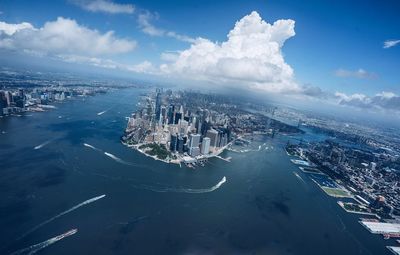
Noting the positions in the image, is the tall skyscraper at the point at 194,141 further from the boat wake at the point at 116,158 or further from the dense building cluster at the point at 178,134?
the boat wake at the point at 116,158

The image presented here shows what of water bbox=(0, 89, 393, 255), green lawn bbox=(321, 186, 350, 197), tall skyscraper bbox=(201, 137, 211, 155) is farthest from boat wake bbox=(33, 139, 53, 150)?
green lawn bbox=(321, 186, 350, 197)

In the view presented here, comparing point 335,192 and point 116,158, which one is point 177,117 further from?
point 335,192

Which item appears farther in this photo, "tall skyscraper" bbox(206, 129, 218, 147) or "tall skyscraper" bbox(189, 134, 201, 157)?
"tall skyscraper" bbox(206, 129, 218, 147)

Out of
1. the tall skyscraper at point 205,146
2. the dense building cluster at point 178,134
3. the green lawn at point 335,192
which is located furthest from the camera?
the tall skyscraper at point 205,146

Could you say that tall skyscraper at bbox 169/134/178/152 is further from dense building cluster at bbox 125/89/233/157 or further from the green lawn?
the green lawn

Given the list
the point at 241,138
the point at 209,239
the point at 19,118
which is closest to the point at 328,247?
the point at 209,239

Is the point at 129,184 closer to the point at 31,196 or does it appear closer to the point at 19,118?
the point at 31,196

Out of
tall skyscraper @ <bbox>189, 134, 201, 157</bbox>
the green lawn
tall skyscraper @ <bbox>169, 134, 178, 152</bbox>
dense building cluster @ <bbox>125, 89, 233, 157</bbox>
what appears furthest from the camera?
dense building cluster @ <bbox>125, 89, 233, 157</bbox>

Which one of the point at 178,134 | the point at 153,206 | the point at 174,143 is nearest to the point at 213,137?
the point at 178,134

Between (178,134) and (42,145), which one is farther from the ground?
(178,134)

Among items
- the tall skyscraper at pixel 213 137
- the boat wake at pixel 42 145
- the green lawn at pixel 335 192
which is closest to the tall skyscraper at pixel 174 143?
the tall skyscraper at pixel 213 137
